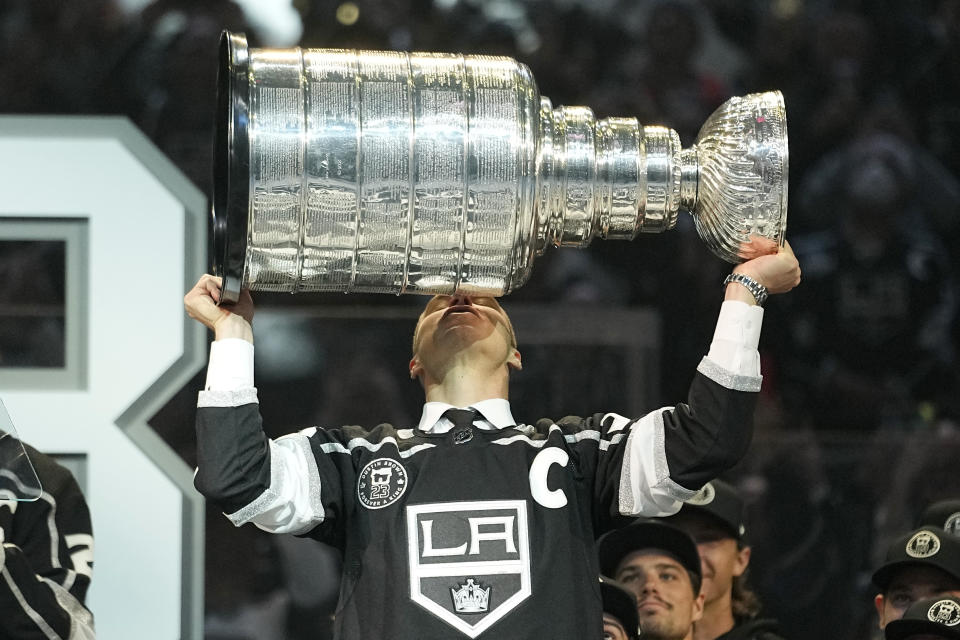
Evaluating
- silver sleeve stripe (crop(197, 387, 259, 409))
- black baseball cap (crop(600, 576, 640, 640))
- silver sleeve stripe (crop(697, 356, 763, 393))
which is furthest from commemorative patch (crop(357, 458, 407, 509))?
black baseball cap (crop(600, 576, 640, 640))

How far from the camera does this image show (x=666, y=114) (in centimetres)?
348

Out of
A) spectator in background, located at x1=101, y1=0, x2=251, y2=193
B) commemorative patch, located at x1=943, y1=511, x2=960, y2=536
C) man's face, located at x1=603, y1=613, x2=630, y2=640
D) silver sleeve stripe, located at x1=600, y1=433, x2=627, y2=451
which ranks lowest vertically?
man's face, located at x1=603, y1=613, x2=630, y2=640

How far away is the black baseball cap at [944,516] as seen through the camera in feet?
10.1

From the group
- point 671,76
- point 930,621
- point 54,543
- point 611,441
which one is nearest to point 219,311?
point 611,441

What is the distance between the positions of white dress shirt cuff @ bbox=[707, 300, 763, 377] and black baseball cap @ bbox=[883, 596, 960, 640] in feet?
2.51

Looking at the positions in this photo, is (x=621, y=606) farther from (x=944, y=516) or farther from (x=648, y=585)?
(x=944, y=516)

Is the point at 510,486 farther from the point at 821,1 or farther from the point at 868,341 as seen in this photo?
the point at 821,1

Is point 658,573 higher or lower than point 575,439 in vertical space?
lower

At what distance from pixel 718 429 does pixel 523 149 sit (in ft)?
1.58

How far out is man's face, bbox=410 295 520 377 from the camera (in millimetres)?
2377

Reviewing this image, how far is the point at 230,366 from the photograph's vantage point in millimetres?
2133

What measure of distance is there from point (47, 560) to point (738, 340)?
131 cm

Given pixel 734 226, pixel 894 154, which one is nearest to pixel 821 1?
pixel 894 154

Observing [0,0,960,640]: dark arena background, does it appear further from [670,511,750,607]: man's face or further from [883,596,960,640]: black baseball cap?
[883,596,960,640]: black baseball cap
